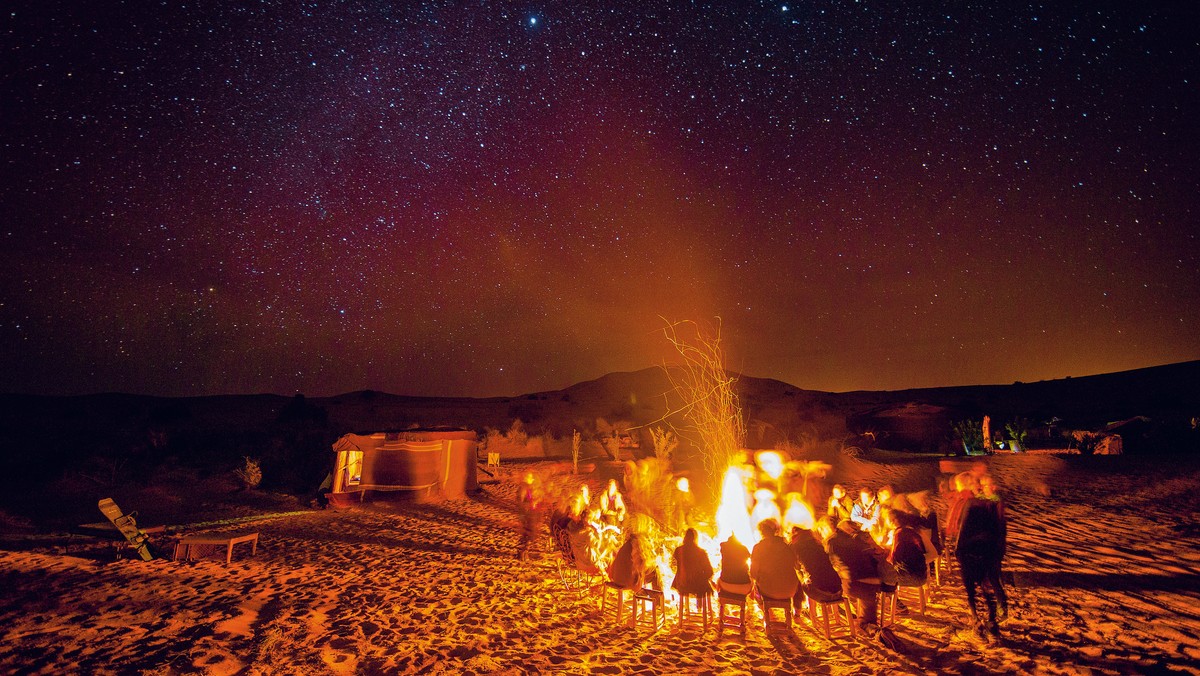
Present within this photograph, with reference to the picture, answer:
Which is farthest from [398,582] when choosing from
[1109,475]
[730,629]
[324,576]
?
[1109,475]

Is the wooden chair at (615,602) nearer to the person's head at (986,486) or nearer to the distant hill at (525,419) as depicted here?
the person's head at (986,486)

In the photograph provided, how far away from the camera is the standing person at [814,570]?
6.14 meters

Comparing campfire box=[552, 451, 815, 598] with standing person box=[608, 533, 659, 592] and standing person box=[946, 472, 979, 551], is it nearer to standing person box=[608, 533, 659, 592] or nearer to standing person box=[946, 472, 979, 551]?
standing person box=[608, 533, 659, 592]

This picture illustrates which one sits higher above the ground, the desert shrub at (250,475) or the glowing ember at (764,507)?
the glowing ember at (764,507)

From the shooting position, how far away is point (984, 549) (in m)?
5.91

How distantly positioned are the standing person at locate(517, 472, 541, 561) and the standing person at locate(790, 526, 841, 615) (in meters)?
5.81

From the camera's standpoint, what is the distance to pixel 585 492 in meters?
9.06

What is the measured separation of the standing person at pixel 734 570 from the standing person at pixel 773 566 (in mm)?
118

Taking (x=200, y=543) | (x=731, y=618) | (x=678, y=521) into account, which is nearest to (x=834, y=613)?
(x=731, y=618)

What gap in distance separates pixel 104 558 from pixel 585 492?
10099 millimetres

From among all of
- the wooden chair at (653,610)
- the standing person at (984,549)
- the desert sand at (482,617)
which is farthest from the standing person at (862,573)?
the wooden chair at (653,610)

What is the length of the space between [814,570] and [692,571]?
59.5 inches

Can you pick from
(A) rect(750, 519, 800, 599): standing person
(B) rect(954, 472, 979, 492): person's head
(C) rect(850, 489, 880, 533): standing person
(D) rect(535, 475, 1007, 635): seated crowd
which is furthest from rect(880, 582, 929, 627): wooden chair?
(B) rect(954, 472, 979, 492): person's head

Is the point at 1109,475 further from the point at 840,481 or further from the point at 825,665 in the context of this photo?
the point at 825,665
